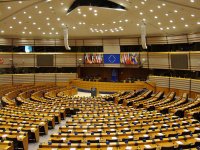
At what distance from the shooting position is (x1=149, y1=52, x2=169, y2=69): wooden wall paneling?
109 feet

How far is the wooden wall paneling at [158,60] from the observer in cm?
3310

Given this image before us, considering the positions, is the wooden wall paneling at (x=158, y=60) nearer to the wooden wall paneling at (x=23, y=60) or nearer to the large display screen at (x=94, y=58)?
the large display screen at (x=94, y=58)

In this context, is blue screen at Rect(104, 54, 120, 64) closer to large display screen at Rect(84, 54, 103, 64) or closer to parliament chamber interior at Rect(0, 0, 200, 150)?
parliament chamber interior at Rect(0, 0, 200, 150)

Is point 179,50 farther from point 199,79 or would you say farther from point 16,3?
point 16,3

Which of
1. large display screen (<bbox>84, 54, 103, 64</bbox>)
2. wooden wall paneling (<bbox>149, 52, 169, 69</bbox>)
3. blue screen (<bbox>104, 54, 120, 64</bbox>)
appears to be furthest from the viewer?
large display screen (<bbox>84, 54, 103, 64</bbox>)

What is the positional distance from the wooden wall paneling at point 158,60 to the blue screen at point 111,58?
4812mm

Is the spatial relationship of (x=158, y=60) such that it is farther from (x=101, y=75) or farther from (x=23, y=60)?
(x=23, y=60)

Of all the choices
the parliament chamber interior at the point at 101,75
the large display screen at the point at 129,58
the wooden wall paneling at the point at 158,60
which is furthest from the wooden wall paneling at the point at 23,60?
the wooden wall paneling at the point at 158,60

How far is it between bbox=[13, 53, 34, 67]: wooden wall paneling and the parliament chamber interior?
14 cm

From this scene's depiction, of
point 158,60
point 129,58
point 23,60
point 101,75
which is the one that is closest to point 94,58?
point 101,75

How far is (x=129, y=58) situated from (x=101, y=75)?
5.93m

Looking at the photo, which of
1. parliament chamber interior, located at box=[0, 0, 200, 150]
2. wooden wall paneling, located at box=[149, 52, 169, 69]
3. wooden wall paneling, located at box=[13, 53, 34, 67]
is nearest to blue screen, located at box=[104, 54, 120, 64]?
parliament chamber interior, located at box=[0, 0, 200, 150]

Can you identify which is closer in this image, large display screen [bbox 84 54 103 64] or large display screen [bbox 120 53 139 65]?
large display screen [bbox 120 53 139 65]

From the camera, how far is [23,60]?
121 ft
